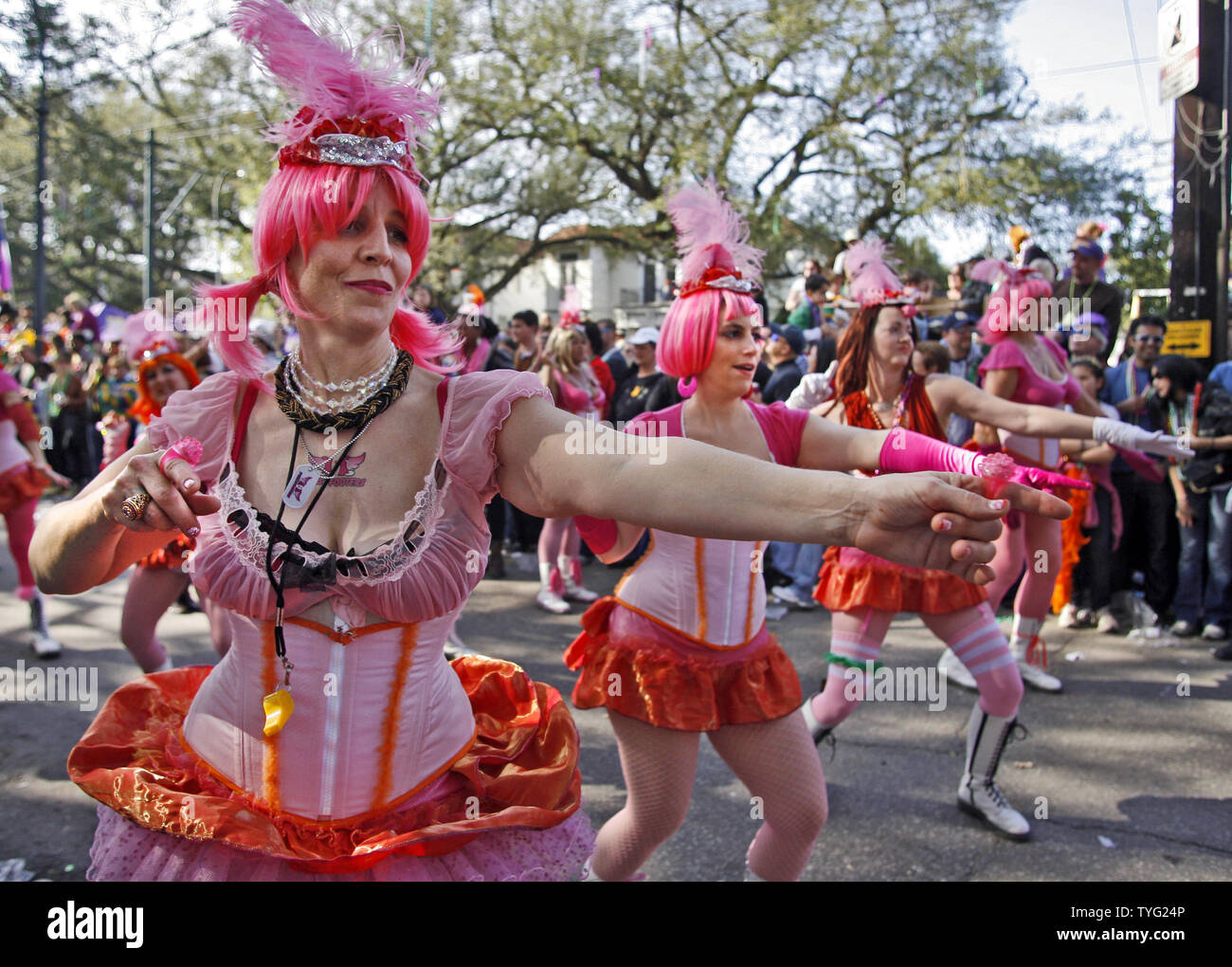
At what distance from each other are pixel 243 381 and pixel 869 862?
2.74 metres

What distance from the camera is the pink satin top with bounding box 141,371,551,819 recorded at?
5.24 feet

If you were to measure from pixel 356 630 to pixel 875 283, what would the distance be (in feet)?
9.41

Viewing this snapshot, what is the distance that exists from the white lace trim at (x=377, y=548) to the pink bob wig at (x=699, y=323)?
56.7 inches

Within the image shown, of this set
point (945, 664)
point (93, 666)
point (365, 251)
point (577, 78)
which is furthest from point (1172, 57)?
point (577, 78)

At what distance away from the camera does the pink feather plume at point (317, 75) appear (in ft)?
5.53

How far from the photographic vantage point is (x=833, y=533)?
1.18 m

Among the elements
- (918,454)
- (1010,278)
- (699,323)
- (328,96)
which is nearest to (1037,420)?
(918,454)

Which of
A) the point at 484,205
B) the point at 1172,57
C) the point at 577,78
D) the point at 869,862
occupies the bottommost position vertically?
the point at 869,862

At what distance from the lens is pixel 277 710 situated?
1.58m

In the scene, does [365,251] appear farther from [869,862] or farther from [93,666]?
[93,666]

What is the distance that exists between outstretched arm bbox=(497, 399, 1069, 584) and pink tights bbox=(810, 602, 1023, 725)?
7.96ft

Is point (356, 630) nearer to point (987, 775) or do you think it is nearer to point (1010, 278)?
point (987, 775)

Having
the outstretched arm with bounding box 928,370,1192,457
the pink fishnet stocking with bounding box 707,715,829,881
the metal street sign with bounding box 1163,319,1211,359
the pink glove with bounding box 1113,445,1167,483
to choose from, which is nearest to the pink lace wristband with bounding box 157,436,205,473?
the pink fishnet stocking with bounding box 707,715,829,881

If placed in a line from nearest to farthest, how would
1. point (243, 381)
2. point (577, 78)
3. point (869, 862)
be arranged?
point (243, 381) → point (869, 862) → point (577, 78)
